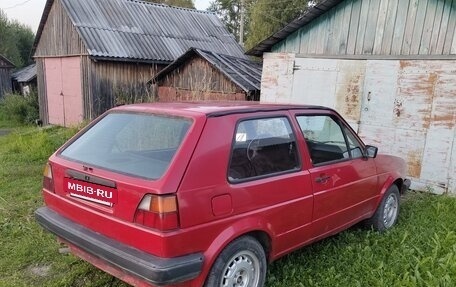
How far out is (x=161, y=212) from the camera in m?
2.42

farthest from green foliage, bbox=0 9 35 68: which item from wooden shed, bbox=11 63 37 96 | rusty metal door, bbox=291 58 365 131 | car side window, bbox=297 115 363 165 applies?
car side window, bbox=297 115 363 165

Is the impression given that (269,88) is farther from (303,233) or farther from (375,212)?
(303,233)

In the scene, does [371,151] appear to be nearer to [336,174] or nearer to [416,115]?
[336,174]

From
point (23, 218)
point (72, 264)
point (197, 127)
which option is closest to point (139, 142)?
point (197, 127)

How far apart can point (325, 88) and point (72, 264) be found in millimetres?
5637

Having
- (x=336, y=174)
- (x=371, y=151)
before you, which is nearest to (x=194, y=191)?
(x=336, y=174)

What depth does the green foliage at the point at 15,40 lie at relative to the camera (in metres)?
31.8

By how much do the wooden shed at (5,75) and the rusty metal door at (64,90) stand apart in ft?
41.0

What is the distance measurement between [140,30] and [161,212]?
14.2 metres

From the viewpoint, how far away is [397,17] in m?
6.65

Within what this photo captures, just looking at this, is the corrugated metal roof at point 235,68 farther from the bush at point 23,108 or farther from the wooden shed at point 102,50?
the bush at point 23,108

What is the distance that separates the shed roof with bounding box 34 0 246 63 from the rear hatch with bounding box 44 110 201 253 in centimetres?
1105

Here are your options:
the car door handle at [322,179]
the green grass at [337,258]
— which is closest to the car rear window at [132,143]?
the green grass at [337,258]

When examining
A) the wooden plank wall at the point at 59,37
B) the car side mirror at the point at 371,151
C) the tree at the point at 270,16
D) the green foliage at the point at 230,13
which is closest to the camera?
the car side mirror at the point at 371,151
